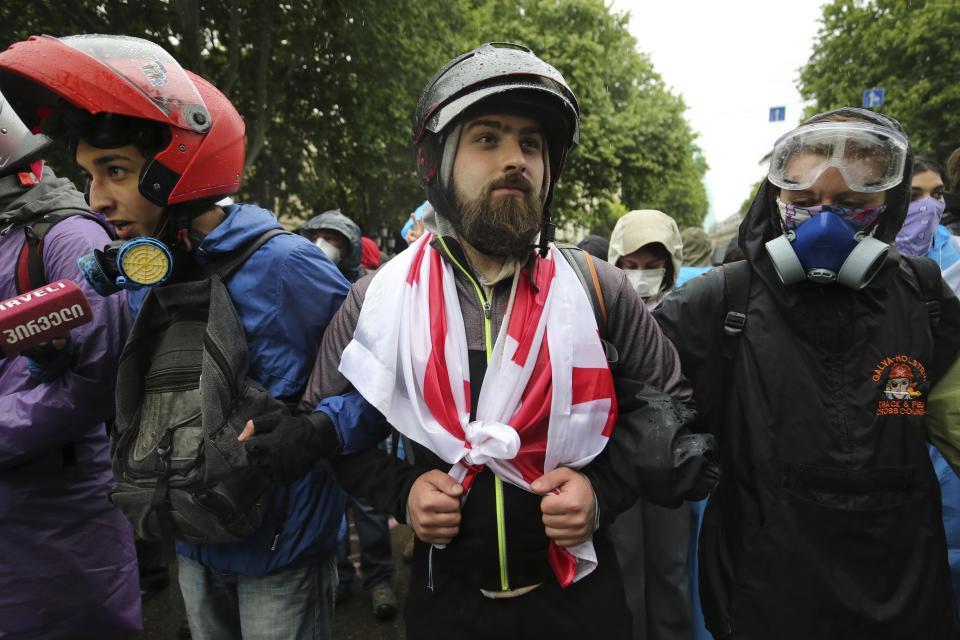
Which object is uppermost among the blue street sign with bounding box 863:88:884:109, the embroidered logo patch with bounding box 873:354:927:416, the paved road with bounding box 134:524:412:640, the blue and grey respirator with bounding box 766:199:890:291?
the blue street sign with bounding box 863:88:884:109

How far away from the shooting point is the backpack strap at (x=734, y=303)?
1842mm

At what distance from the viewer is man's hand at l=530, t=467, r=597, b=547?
154 cm

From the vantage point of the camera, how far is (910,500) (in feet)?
5.57

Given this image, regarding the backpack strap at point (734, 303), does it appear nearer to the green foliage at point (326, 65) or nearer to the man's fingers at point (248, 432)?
A: the man's fingers at point (248, 432)

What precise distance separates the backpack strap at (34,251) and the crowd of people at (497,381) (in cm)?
19

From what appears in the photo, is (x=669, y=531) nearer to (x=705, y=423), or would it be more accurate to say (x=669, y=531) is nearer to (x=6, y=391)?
(x=705, y=423)

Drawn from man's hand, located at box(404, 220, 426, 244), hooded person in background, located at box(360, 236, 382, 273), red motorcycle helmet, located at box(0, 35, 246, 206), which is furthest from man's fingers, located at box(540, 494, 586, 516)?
hooded person in background, located at box(360, 236, 382, 273)

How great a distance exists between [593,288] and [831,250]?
65cm

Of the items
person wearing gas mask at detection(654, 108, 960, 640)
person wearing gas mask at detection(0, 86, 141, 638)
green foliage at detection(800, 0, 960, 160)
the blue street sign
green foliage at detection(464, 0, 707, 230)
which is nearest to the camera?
person wearing gas mask at detection(654, 108, 960, 640)

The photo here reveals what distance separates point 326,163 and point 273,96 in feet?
5.89

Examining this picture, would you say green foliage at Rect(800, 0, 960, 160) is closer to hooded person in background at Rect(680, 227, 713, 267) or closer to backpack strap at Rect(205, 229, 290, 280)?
hooded person in background at Rect(680, 227, 713, 267)

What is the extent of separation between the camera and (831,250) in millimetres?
1744

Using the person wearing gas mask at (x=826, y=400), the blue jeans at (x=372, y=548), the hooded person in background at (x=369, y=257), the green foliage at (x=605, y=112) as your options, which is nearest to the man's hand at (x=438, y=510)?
the person wearing gas mask at (x=826, y=400)

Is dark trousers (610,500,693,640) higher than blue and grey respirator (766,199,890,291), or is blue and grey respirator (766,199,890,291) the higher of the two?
blue and grey respirator (766,199,890,291)
